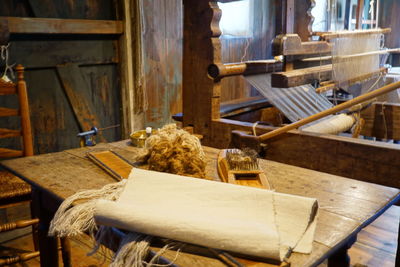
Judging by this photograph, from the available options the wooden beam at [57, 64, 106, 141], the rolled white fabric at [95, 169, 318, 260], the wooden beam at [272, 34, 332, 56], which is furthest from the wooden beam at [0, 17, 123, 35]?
the rolled white fabric at [95, 169, 318, 260]

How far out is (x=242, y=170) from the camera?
4.81 feet

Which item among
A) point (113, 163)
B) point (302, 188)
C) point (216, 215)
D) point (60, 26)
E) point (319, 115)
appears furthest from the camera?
point (60, 26)

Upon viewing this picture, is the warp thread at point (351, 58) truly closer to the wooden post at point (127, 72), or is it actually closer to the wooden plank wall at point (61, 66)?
the wooden post at point (127, 72)

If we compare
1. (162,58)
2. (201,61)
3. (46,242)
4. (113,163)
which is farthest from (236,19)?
(46,242)

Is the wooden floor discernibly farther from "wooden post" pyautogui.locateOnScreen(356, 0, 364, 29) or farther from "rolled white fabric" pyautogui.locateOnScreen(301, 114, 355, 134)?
"wooden post" pyautogui.locateOnScreen(356, 0, 364, 29)

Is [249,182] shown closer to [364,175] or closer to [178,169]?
[178,169]

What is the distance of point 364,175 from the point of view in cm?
199

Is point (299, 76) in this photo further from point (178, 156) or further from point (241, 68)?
point (178, 156)

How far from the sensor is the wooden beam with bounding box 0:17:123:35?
283cm

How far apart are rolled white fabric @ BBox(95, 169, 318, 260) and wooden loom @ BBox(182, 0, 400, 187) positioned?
100cm

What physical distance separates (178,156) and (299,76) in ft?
4.12

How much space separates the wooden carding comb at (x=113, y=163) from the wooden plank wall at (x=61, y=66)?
1.58 m

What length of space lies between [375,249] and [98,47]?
271cm

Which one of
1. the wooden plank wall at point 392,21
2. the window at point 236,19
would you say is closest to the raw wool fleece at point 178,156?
the window at point 236,19
